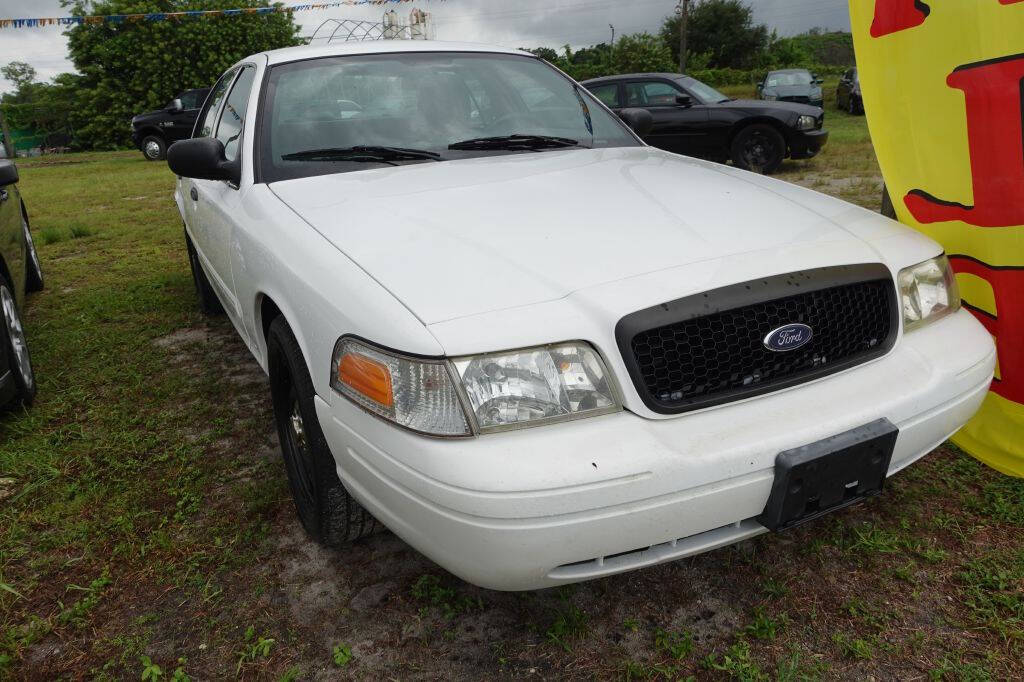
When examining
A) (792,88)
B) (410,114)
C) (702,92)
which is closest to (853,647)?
(410,114)

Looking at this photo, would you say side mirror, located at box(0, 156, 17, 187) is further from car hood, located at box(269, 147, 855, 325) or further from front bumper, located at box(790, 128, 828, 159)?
front bumper, located at box(790, 128, 828, 159)

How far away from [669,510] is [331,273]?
99 cm

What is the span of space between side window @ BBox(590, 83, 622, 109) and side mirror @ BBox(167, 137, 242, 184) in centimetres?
767

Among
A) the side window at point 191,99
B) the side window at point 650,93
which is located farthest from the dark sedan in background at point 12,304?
the side window at point 191,99

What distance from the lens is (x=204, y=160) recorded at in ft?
8.66

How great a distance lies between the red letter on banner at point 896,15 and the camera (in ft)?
8.75

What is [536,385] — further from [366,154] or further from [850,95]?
[850,95]

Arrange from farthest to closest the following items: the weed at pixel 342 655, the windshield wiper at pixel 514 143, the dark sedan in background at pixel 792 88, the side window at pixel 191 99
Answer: the side window at pixel 191 99 < the dark sedan in background at pixel 792 88 < the windshield wiper at pixel 514 143 < the weed at pixel 342 655

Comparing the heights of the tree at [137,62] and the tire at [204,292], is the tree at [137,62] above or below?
above

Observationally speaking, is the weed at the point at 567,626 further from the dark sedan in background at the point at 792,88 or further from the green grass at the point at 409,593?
the dark sedan in background at the point at 792,88

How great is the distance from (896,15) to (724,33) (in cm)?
5222

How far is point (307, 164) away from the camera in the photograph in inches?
101

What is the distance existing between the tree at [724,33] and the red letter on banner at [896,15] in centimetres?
4953

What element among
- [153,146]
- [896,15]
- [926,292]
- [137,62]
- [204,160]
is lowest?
[926,292]
